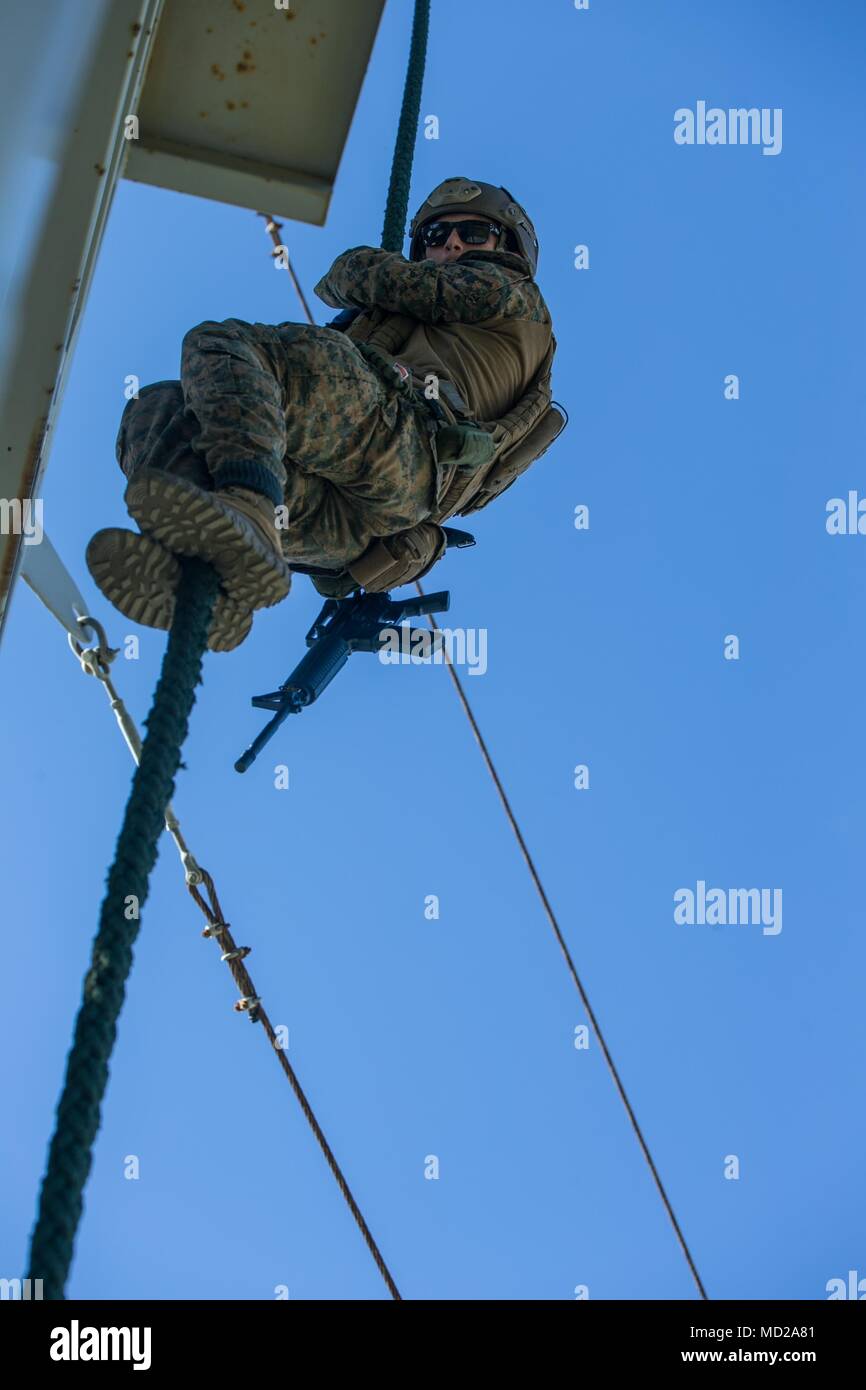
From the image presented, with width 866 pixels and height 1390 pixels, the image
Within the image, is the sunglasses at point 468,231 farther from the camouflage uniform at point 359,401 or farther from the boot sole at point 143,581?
the boot sole at point 143,581

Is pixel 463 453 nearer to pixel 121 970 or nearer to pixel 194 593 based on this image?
pixel 194 593

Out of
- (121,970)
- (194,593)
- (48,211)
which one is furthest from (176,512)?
(121,970)

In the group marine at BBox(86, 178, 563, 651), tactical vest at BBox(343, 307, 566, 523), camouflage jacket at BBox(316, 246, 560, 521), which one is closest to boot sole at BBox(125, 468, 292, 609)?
marine at BBox(86, 178, 563, 651)

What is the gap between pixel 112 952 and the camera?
1865mm

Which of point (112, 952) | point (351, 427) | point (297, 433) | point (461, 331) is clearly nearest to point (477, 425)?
point (461, 331)

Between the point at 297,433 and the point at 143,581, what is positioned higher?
the point at 297,433

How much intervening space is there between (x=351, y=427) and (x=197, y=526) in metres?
1.13

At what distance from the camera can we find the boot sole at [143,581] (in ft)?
8.68

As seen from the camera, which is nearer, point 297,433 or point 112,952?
point 112,952

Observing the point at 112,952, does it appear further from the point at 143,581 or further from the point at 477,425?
the point at 477,425

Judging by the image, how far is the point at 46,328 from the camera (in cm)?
259

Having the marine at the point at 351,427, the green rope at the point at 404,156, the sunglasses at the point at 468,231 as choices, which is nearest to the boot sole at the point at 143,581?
the marine at the point at 351,427

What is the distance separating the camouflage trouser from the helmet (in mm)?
1155

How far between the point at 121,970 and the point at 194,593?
0.95m
